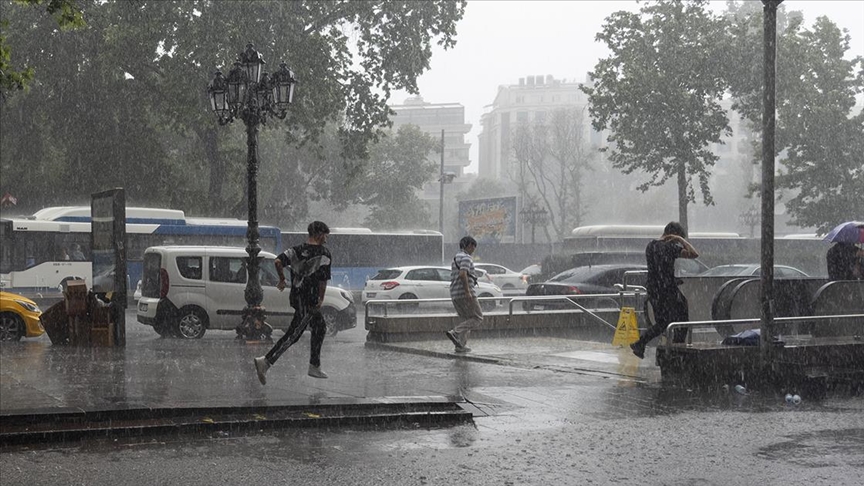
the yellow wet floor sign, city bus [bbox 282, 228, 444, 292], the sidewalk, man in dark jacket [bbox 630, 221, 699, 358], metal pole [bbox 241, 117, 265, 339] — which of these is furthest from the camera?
city bus [bbox 282, 228, 444, 292]

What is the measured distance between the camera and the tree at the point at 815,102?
40094mm

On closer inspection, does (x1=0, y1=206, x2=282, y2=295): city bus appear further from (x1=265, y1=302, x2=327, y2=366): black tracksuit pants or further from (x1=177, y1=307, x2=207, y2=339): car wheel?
(x1=265, y1=302, x2=327, y2=366): black tracksuit pants

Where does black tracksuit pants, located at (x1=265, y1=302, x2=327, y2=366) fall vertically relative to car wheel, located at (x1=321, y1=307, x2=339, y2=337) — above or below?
above

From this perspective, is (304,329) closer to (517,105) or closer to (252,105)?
(252,105)

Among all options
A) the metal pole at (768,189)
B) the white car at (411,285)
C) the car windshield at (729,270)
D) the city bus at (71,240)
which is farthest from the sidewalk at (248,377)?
the city bus at (71,240)

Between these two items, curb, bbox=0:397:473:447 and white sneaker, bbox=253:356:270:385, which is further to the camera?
white sneaker, bbox=253:356:270:385

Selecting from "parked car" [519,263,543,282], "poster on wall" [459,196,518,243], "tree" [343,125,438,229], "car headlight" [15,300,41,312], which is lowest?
"parked car" [519,263,543,282]

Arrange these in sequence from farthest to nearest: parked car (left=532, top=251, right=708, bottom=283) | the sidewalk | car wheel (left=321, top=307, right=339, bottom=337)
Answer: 1. parked car (left=532, top=251, right=708, bottom=283)
2. car wheel (left=321, top=307, right=339, bottom=337)
3. the sidewalk

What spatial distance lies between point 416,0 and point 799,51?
49.8 feet

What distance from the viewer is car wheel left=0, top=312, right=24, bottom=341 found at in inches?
725

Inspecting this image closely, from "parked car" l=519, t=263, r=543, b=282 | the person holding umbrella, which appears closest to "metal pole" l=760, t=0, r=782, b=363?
the person holding umbrella

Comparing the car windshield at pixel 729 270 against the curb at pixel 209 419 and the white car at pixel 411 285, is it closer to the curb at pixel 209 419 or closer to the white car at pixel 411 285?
the white car at pixel 411 285

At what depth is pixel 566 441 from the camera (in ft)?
27.2

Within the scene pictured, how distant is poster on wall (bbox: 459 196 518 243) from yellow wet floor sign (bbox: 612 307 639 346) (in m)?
43.3
